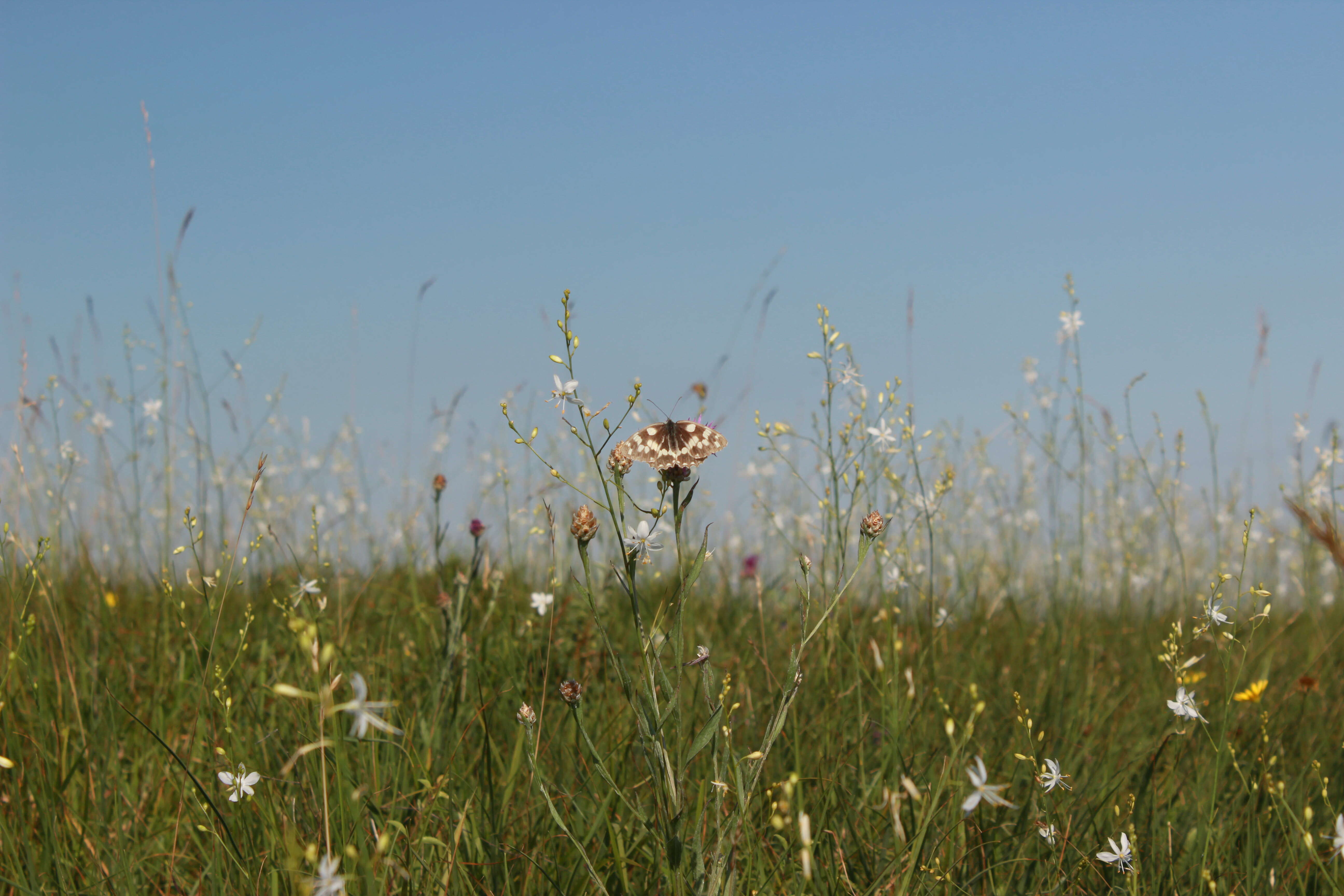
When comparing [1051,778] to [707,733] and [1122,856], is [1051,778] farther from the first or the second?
[707,733]

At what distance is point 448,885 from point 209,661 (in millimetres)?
607

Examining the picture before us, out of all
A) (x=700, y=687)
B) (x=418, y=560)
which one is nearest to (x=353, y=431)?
(x=418, y=560)

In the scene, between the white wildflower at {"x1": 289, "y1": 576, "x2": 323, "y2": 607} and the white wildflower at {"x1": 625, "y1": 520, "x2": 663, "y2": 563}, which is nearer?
the white wildflower at {"x1": 625, "y1": 520, "x2": 663, "y2": 563}

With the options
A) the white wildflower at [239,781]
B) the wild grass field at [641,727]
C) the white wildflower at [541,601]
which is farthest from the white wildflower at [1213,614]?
the white wildflower at [239,781]

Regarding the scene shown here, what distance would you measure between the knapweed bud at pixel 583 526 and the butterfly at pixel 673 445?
0.48 feet

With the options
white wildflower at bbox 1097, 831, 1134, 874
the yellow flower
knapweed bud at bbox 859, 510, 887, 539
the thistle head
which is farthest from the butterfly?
the yellow flower

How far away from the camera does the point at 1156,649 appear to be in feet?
12.4

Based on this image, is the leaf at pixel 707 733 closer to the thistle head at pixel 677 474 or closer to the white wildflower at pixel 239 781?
the thistle head at pixel 677 474

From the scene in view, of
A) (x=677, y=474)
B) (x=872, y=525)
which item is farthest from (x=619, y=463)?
(x=872, y=525)

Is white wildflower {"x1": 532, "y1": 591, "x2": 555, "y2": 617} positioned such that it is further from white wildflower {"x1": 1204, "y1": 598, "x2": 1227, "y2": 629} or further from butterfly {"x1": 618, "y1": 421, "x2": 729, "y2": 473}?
white wildflower {"x1": 1204, "y1": 598, "x2": 1227, "y2": 629}

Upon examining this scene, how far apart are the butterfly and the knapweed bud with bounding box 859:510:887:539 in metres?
0.29

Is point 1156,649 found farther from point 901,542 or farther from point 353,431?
point 353,431

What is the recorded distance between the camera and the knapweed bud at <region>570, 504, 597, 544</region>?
5.02ft

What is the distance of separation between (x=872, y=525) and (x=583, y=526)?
512 millimetres
